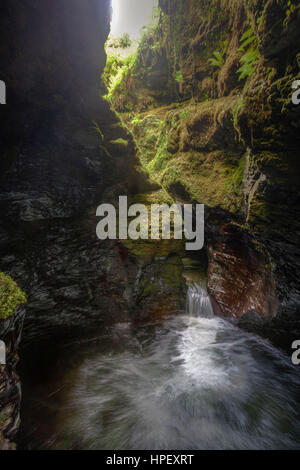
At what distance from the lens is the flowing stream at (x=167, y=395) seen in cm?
296

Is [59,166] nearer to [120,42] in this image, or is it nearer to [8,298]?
[8,298]

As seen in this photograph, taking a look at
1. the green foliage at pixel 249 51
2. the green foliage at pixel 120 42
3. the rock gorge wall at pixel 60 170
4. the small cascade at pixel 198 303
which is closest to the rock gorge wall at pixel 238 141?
the green foliage at pixel 249 51

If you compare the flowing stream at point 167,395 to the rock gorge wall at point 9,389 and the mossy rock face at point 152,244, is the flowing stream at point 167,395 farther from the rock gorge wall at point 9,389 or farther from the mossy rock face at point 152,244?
the mossy rock face at point 152,244

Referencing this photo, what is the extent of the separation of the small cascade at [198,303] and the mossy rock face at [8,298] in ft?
14.2

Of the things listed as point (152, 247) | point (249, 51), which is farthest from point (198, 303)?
point (249, 51)

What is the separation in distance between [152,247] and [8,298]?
11.4ft

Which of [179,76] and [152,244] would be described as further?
[179,76]

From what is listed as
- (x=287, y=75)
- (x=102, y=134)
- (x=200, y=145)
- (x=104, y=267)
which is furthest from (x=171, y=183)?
(x=287, y=75)

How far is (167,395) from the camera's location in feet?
12.1

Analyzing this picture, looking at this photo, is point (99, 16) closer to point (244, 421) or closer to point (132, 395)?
point (132, 395)

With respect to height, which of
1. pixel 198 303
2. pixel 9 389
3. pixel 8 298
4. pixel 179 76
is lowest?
pixel 198 303

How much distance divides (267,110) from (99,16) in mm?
4025

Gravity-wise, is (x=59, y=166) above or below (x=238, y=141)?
below
